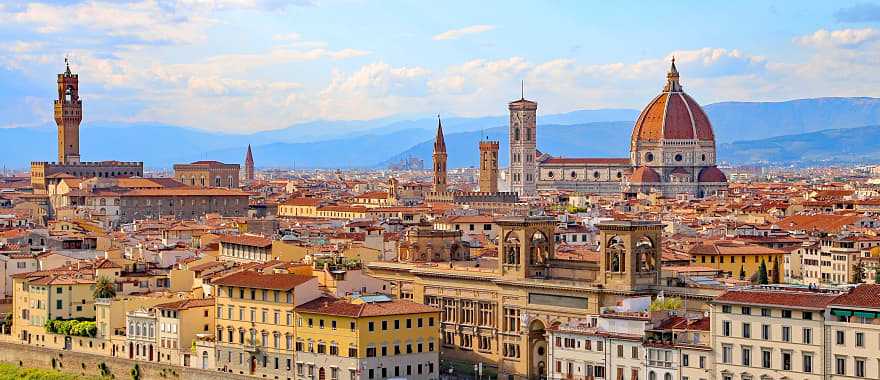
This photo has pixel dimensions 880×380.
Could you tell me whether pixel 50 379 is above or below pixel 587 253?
below

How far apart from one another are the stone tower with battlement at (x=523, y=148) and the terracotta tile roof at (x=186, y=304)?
427 ft

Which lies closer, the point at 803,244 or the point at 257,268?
the point at 257,268

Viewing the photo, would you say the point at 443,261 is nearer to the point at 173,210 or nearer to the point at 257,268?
the point at 257,268

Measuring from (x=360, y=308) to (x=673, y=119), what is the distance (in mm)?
128923

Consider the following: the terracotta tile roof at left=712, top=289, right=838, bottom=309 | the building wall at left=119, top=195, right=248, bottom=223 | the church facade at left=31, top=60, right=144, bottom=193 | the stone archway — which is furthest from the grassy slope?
the church facade at left=31, top=60, right=144, bottom=193

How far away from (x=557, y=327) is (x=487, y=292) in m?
6.01

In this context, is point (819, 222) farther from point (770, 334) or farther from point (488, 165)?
point (488, 165)

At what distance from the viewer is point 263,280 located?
53.5 metres

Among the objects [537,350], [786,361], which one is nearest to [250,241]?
[537,350]

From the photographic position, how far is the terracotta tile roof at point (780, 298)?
41.2m

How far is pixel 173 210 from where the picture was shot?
129 metres

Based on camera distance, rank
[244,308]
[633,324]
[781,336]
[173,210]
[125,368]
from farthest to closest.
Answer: [173,210]
[125,368]
[244,308]
[633,324]
[781,336]

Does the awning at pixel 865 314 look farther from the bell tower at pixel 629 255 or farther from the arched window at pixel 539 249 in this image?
the arched window at pixel 539 249

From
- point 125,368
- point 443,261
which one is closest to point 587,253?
point 443,261
